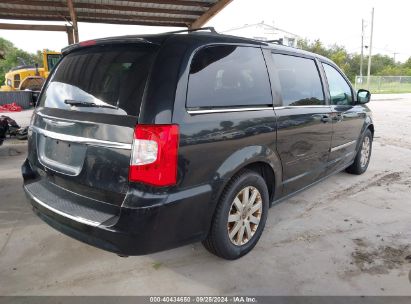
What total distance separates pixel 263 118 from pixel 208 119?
69 centimetres

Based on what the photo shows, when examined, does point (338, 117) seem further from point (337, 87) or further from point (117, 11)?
point (117, 11)

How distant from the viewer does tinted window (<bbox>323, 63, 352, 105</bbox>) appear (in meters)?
4.25

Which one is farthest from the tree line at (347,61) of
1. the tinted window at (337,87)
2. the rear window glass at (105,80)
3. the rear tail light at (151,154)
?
the rear tail light at (151,154)

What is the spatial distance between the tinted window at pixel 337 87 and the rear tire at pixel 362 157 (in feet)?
3.08

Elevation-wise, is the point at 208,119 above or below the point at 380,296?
above

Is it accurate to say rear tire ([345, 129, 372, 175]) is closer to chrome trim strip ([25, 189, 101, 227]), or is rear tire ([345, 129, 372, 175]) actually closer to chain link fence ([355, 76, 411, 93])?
chrome trim strip ([25, 189, 101, 227])

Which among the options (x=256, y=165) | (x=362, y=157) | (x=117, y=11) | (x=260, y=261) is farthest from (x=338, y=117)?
(x=117, y=11)

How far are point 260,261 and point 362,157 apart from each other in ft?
10.9

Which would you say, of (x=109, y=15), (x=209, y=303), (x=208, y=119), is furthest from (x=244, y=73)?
(x=109, y=15)

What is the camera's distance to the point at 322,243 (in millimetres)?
→ 3307

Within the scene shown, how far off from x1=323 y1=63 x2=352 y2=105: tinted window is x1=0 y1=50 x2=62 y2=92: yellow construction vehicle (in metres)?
13.6

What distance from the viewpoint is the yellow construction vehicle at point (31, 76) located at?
15986 millimetres

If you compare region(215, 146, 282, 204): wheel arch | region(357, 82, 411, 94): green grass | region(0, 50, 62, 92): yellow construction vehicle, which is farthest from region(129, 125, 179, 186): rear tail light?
region(357, 82, 411, 94): green grass

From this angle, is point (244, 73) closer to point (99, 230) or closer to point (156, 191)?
point (156, 191)
